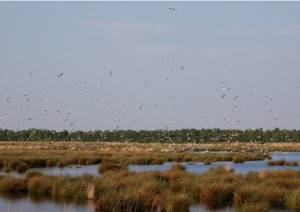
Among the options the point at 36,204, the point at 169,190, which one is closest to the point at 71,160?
the point at 36,204

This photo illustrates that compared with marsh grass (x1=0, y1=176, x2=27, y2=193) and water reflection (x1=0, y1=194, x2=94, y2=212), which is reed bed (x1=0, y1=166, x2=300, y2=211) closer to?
marsh grass (x1=0, y1=176, x2=27, y2=193)

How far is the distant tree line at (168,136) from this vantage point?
15462 centimetres

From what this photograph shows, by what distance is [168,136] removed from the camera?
162 metres

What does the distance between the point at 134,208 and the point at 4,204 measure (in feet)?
17.8

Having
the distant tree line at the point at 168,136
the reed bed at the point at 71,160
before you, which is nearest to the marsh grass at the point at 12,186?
the reed bed at the point at 71,160

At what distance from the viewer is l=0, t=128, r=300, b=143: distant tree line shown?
507 ft

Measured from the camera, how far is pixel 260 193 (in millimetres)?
20578

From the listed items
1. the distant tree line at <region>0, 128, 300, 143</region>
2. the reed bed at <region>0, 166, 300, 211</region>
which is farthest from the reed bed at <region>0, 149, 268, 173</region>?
the distant tree line at <region>0, 128, 300, 143</region>

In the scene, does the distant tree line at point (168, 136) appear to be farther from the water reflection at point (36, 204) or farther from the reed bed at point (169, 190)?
the water reflection at point (36, 204)

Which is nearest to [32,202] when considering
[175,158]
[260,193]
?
[260,193]

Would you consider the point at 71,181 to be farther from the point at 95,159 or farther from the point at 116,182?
the point at 95,159

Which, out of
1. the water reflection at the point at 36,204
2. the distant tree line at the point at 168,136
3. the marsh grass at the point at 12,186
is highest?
the distant tree line at the point at 168,136

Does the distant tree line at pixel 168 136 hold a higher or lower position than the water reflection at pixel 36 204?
higher

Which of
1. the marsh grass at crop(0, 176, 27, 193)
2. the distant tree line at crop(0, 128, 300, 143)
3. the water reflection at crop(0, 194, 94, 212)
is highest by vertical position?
the distant tree line at crop(0, 128, 300, 143)
